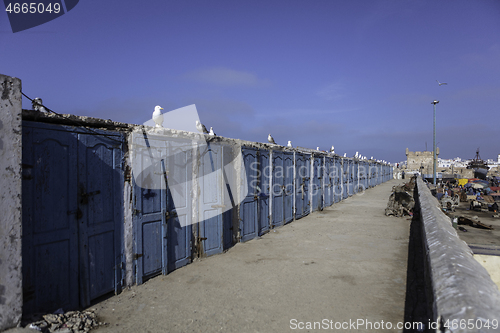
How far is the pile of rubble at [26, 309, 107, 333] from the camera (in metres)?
3.42

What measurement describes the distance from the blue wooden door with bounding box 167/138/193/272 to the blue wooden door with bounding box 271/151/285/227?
3.97 m

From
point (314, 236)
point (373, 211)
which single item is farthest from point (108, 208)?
point (373, 211)

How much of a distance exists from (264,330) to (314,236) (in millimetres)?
5209

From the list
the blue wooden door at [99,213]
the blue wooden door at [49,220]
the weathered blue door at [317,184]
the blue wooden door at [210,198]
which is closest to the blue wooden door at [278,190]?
the blue wooden door at [210,198]

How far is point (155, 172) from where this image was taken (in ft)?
17.4

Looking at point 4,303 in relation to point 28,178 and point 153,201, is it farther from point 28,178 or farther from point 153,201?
point 153,201

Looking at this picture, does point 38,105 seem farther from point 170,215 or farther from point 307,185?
point 307,185

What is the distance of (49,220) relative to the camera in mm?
3797

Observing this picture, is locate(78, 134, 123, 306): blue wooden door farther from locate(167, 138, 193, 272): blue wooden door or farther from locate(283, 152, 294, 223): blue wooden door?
locate(283, 152, 294, 223): blue wooden door

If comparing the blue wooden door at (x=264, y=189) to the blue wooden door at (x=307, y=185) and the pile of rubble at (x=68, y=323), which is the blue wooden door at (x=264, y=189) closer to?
the blue wooden door at (x=307, y=185)

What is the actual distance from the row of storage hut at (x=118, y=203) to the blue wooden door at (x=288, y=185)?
2.25 metres

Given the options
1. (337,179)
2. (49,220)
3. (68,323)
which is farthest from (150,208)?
(337,179)

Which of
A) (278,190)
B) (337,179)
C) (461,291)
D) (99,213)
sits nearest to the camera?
(461,291)

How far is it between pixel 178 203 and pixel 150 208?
2.28 ft
